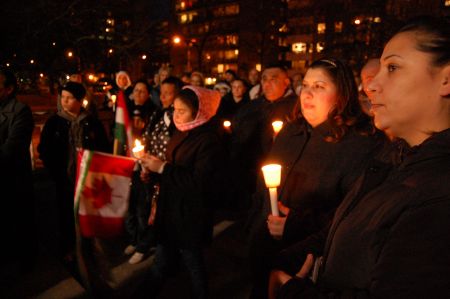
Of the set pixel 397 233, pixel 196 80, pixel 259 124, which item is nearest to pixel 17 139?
pixel 259 124

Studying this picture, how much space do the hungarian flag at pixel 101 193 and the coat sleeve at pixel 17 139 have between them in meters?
1.50

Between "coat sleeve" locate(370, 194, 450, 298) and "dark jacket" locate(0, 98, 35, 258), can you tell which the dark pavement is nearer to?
"dark jacket" locate(0, 98, 35, 258)

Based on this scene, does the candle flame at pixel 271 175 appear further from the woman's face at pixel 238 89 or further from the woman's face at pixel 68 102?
the woman's face at pixel 238 89

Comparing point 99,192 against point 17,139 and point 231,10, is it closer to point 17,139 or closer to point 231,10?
point 17,139

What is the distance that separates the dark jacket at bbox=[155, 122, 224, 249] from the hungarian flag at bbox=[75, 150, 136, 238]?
0.40m

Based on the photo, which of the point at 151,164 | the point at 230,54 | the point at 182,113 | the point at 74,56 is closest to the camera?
the point at 151,164

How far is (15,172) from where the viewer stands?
4.10 m

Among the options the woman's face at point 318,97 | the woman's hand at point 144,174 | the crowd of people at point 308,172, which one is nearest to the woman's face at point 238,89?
the crowd of people at point 308,172

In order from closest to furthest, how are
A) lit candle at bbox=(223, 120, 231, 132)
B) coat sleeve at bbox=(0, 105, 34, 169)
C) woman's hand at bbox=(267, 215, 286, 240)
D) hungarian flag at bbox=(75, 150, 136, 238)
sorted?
1. woman's hand at bbox=(267, 215, 286, 240)
2. hungarian flag at bbox=(75, 150, 136, 238)
3. coat sleeve at bbox=(0, 105, 34, 169)
4. lit candle at bbox=(223, 120, 231, 132)

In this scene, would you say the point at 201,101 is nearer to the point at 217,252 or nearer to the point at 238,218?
the point at 217,252

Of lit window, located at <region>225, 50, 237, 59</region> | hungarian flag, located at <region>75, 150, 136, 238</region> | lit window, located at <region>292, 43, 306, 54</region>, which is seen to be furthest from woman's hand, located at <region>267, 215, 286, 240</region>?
lit window, located at <region>225, 50, 237, 59</region>

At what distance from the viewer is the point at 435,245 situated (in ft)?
3.17

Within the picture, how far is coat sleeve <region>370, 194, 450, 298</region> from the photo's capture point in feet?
3.16

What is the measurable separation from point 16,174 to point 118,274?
1.63 metres
